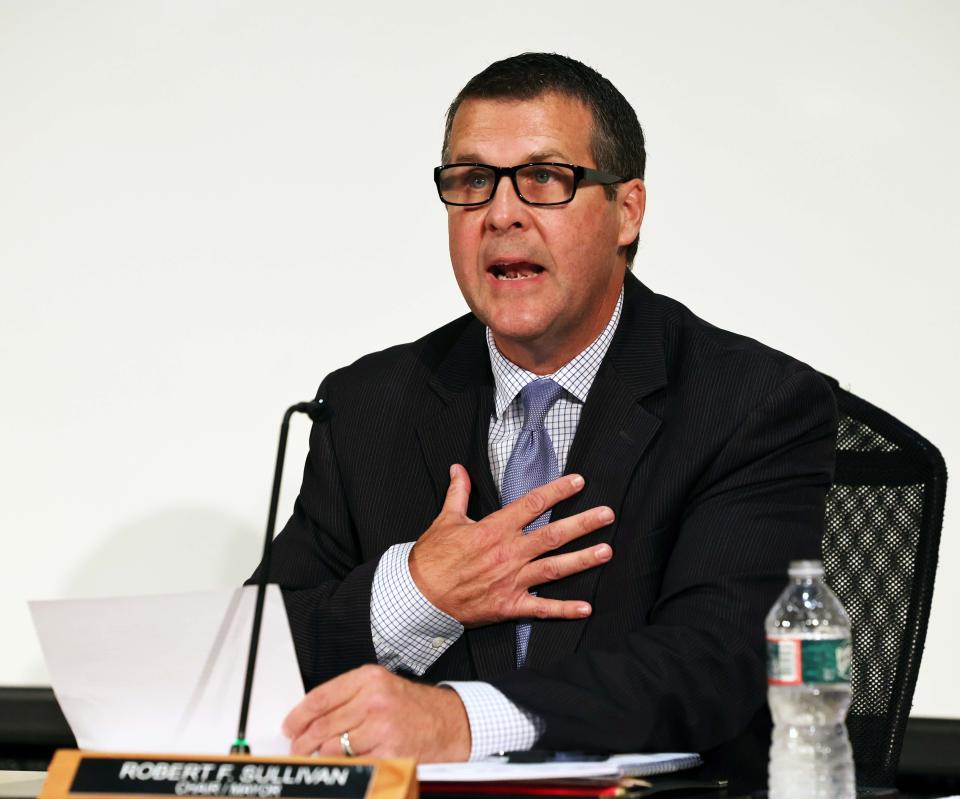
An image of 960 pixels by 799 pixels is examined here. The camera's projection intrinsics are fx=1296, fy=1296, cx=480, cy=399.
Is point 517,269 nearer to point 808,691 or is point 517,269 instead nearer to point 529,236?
point 529,236

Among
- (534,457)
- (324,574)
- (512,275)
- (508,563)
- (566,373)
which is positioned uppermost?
(512,275)

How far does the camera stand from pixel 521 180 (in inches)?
86.4

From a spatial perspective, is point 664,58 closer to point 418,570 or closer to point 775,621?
point 418,570

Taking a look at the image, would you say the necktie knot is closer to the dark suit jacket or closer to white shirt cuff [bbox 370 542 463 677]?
the dark suit jacket

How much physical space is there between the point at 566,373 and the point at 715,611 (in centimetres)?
59

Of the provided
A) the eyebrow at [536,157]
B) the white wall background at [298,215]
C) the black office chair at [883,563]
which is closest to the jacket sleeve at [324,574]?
the eyebrow at [536,157]

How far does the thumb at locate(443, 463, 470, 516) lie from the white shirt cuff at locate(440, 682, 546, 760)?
49 cm

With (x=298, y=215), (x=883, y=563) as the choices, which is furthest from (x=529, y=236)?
(x=298, y=215)

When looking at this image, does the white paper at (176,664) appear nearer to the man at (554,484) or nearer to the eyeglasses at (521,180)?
the man at (554,484)

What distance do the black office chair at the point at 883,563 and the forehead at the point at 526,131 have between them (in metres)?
0.68

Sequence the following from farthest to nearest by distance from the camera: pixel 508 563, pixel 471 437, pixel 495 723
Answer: pixel 471 437 → pixel 508 563 → pixel 495 723

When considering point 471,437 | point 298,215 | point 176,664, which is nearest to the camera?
point 176,664

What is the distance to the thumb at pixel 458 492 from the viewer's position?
6.90 ft

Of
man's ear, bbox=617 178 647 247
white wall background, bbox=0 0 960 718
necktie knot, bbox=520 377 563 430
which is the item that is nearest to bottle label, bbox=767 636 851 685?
necktie knot, bbox=520 377 563 430
